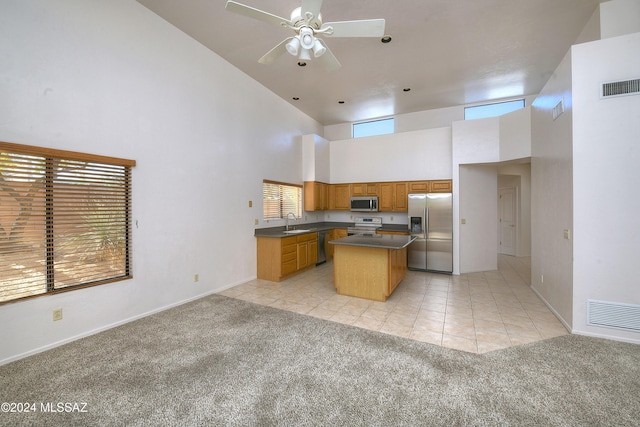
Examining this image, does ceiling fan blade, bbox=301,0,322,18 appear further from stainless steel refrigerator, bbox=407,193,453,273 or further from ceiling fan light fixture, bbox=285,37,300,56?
stainless steel refrigerator, bbox=407,193,453,273

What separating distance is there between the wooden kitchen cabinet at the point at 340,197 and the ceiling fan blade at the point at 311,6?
501 centimetres

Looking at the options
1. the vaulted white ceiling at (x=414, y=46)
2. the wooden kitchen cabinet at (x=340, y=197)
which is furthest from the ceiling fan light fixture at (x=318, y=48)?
the wooden kitchen cabinet at (x=340, y=197)

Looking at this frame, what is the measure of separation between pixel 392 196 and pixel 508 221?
4.19 m

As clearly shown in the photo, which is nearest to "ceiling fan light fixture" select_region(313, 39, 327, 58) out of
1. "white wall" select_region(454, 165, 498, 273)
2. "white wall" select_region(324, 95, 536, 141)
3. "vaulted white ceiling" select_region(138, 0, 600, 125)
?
"vaulted white ceiling" select_region(138, 0, 600, 125)

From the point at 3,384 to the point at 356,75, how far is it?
577cm

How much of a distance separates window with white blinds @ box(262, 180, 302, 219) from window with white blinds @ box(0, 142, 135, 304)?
103 inches

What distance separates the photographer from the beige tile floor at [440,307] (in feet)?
9.23

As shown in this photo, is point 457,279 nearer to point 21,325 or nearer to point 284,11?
point 284,11

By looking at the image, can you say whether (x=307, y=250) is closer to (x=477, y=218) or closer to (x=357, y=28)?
(x=477, y=218)

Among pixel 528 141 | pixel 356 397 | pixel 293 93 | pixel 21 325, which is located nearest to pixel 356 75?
pixel 293 93

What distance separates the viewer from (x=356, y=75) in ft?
15.6

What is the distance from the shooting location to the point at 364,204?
6617 mm

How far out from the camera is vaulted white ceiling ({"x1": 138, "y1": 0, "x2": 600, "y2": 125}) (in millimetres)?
3158

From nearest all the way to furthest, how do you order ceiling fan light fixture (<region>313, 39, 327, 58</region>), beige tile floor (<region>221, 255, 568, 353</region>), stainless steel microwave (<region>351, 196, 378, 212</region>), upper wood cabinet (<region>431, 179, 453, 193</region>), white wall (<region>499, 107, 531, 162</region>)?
ceiling fan light fixture (<region>313, 39, 327, 58</region>) → beige tile floor (<region>221, 255, 568, 353</region>) → white wall (<region>499, 107, 531, 162</region>) → upper wood cabinet (<region>431, 179, 453, 193</region>) → stainless steel microwave (<region>351, 196, 378, 212</region>)
